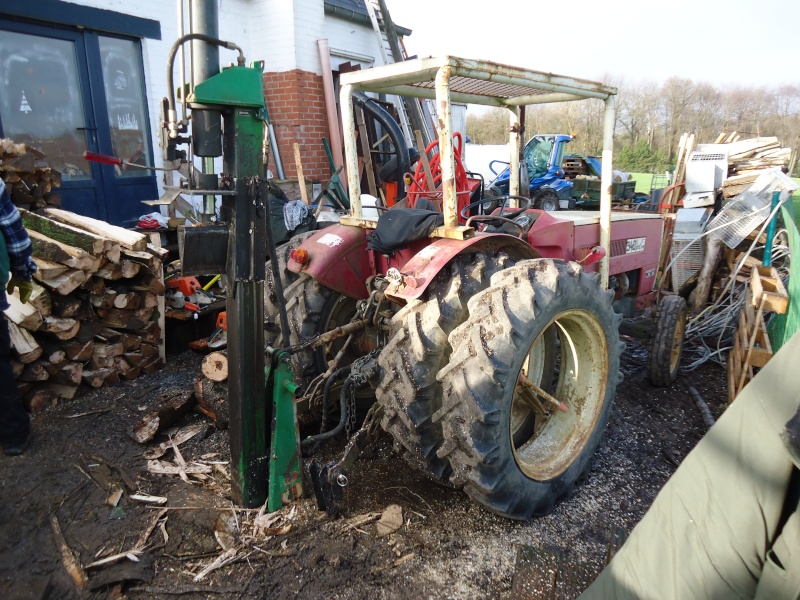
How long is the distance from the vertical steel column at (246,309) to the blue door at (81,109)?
4559 mm

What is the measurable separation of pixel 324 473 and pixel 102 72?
5652 mm

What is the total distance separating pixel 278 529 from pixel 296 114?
6.39 metres

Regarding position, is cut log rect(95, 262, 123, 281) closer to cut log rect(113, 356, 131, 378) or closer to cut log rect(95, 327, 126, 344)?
cut log rect(95, 327, 126, 344)

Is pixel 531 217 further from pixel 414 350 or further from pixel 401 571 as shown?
pixel 401 571

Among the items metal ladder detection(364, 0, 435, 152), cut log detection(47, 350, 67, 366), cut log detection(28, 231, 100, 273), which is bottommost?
cut log detection(47, 350, 67, 366)

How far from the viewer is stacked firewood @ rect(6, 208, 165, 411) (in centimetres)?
379

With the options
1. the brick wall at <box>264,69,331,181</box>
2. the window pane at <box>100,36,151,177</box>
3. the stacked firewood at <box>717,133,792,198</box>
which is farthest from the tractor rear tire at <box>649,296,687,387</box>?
the window pane at <box>100,36,151,177</box>

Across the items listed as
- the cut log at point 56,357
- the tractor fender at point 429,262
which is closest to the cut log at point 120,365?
the cut log at point 56,357

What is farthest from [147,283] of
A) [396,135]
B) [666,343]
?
[666,343]

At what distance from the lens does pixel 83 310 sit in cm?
407

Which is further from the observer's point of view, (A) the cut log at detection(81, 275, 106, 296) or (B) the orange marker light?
(A) the cut log at detection(81, 275, 106, 296)

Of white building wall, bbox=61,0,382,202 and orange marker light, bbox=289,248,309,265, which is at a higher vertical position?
white building wall, bbox=61,0,382,202

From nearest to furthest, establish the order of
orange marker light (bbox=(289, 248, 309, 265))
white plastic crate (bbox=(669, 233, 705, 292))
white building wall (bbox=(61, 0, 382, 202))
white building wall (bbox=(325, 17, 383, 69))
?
orange marker light (bbox=(289, 248, 309, 265)) < white plastic crate (bbox=(669, 233, 705, 292)) < white building wall (bbox=(61, 0, 382, 202)) < white building wall (bbox=(325, 17, 383, 69))

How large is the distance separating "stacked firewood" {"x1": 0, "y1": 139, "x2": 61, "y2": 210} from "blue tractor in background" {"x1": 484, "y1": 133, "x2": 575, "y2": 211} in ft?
31.5
